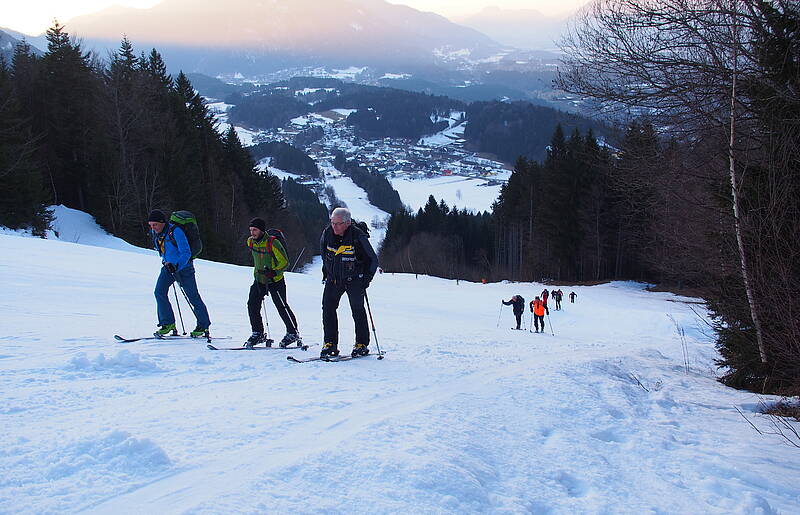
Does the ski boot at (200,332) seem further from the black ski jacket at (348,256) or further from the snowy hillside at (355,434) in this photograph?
the black ski jacket at (348,256)

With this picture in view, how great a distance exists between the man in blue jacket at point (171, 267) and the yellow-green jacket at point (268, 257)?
100 centimetres

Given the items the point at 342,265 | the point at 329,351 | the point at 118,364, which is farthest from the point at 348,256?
the point at 118,364

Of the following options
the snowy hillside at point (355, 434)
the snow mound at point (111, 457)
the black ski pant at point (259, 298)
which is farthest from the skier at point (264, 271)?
the snow mound at point (111, 457)

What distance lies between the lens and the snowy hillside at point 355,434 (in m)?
2.93

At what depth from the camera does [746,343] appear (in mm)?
7949

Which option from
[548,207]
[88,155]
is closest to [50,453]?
[88,155]

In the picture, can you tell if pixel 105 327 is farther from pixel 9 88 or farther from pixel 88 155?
pixel 88 155

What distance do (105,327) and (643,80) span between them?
355 inches

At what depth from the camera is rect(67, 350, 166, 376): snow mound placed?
5219 mm

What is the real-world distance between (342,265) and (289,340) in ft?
6.20

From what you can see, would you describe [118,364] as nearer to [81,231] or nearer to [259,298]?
[259,298]

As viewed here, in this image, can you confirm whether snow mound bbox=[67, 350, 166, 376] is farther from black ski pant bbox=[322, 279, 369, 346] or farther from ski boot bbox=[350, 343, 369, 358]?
ski boot bbox=[350, 343, 369, 358]

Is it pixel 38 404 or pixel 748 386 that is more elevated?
pixel 38 404

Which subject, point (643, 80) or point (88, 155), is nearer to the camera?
point (643, 80)
